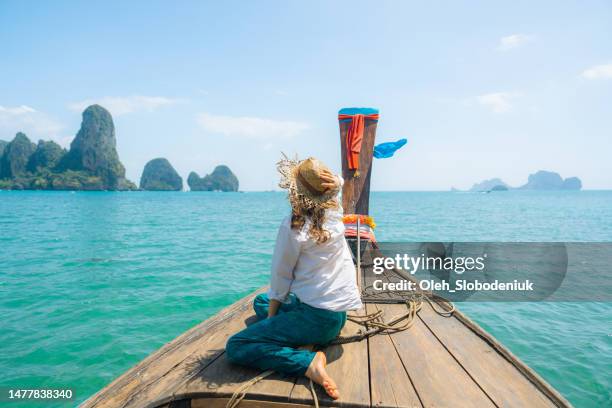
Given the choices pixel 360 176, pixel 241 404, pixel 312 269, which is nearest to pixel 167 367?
pixel 241 404

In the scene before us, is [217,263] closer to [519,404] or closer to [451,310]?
[451,310]

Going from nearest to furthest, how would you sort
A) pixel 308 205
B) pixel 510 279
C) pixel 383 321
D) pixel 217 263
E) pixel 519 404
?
pixel 519 404 < pixel 308 205 < pixel 383 321 < pixel 510 279 < pixel 217 263

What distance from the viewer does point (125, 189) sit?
474 ft

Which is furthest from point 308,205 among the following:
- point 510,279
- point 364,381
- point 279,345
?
point 510,279

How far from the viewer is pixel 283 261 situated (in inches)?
106

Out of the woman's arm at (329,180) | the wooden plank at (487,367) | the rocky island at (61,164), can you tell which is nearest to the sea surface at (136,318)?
the wooden plank at (487,367)

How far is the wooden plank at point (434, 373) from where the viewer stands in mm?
2334

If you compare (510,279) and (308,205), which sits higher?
(308,205)

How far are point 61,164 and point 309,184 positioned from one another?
510ft

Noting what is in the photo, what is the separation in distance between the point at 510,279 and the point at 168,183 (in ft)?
615

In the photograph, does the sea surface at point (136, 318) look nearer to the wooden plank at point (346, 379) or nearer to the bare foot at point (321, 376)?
the wooden plank at point (346, 379)

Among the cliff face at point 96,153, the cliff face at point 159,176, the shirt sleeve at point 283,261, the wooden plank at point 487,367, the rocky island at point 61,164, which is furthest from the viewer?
the cliff face at point 159,176

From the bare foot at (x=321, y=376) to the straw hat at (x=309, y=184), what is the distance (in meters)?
1.11

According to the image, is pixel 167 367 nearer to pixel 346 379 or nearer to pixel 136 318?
pixel 346 379
